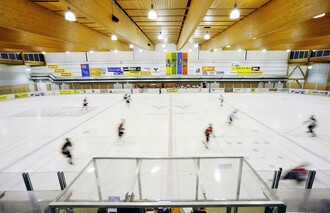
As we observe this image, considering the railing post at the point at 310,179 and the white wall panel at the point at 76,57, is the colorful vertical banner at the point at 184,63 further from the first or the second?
the railing post at the point at 310,179

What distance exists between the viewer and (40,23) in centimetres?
609

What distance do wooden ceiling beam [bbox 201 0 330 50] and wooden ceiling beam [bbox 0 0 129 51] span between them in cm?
826

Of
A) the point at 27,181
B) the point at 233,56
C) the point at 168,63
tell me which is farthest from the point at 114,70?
the point at 27,181

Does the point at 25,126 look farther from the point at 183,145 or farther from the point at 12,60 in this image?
the point at 12,60

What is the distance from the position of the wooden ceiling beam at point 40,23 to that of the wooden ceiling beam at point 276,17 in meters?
8.26

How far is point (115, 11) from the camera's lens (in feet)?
21.5

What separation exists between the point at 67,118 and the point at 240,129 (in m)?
13.3

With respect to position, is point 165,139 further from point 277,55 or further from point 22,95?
point 277,55

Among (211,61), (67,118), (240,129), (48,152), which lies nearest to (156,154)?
(48,152)

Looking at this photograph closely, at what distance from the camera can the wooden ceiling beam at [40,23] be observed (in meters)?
4.86

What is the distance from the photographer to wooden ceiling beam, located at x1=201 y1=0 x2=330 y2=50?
173 inches

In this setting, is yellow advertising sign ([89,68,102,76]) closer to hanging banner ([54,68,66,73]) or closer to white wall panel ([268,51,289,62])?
hanging banner ([54,68,66,73])

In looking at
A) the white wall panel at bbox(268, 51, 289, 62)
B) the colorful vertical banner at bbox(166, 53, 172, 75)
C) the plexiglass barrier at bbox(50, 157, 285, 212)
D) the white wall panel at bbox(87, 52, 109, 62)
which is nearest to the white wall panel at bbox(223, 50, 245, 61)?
the white wall panel at bbox(268, 51, 289, 62)

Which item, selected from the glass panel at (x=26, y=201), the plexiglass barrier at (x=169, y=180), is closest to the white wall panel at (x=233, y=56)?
the plexiglass barrier at (x=169, y=180)
